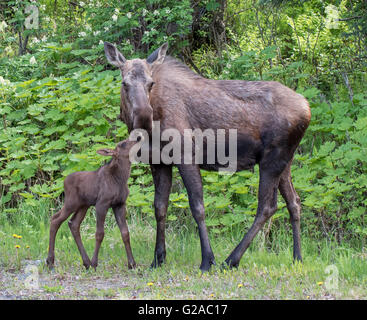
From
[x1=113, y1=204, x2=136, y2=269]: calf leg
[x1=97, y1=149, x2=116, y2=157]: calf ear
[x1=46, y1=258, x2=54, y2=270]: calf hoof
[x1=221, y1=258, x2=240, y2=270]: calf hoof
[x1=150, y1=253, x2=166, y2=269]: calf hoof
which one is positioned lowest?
[x1=46, y1=258, x2=54, y2=270]: calf hoof

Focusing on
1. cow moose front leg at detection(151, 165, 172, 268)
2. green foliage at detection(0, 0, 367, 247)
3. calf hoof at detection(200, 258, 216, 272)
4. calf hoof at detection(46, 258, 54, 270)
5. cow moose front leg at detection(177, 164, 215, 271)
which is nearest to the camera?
calf hoof at detection(200, 258, 216, 272)

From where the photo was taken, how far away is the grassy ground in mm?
5449

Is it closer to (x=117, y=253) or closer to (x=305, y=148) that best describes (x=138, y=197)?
(x=117, y=253)

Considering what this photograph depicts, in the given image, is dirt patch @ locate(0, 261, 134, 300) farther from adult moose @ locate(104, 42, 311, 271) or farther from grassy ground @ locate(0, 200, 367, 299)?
adult moose @ locate(104, 42, 311, 271)

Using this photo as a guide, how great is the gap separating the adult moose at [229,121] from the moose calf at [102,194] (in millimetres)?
352

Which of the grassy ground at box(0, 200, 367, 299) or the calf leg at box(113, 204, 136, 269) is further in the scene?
the calf leg at box(113, 204, 136, 269)

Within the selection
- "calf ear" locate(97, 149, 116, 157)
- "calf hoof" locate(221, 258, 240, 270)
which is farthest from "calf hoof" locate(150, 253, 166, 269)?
"calf ear" locate(97, 149, 116, 157)

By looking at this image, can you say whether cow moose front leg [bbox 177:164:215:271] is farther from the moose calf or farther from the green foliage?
the green foliage

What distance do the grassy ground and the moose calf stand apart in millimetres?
310

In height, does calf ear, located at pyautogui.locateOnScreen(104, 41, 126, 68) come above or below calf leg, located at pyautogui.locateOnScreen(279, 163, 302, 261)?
above

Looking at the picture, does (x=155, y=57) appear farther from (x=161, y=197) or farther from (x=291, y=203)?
(x=291, y=203)

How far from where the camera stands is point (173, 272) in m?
6.11

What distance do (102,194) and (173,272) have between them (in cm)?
109

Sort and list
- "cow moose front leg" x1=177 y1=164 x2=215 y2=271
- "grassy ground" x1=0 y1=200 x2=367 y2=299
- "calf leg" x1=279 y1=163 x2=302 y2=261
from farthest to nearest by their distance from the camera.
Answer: "calf leg" x1=279 y1=163 x2=302 y2=261
"cow moose front leg" x1=177 y1=164 x2=215 y2=271
"grassy ground" x1=0 y1=200 x2=367 y2=299
